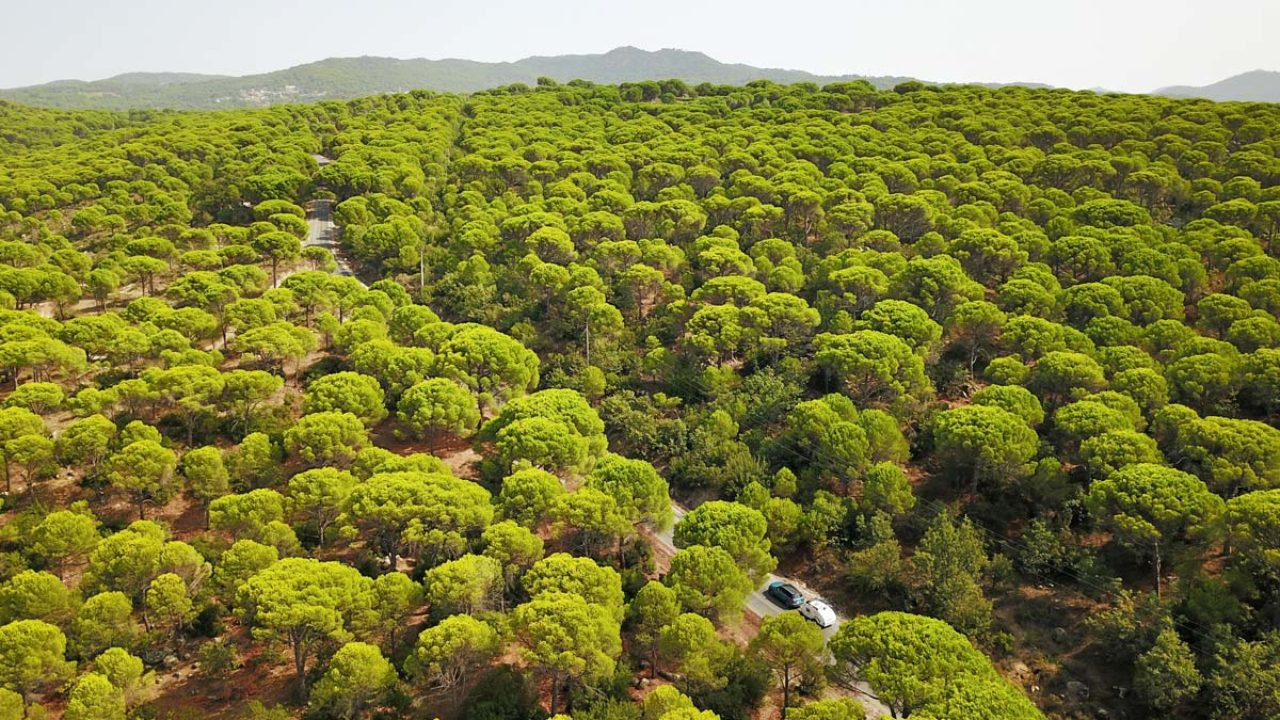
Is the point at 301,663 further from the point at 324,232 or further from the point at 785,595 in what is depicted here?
the point at 324,232

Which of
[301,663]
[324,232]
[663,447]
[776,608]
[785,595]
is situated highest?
[324,232]

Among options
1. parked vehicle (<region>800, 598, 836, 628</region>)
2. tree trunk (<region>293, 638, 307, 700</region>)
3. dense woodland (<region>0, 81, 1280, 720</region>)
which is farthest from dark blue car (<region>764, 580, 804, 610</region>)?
tree trunk (<region>293, 638, 307, 700</region>)

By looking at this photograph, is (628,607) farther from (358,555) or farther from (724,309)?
(724,309)

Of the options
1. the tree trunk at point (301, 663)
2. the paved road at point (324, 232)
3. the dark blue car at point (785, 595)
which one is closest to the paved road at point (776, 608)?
the dark blue car at point (785, 595)

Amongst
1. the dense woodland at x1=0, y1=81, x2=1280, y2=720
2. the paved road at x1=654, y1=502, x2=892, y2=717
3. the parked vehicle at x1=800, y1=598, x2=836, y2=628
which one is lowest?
the paved road at x1=654, y1=502, x2=892, y2=717

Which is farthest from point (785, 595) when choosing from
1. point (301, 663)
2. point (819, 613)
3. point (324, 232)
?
point (324, 232)

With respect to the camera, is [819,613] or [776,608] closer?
[819,613]

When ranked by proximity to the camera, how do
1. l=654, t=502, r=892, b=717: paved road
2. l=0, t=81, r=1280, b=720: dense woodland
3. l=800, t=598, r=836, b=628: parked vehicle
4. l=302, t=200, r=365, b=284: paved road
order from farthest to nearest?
1. l=302, t=200, r=365, b=284: paved road
2. l=800, t=598, r=836, b=628: parked vehicle
3. l=654, t=502, r=892, b=717: paved road
4. l=0, t=81, r=1280, b=720: dense woodland

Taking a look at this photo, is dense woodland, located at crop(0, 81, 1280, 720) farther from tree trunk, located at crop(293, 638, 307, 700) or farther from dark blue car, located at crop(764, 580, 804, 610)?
dark blue car, located at crop(764, 580, 804, 610)
